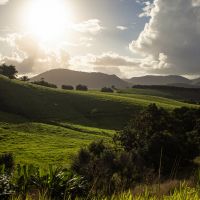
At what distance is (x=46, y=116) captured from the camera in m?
128

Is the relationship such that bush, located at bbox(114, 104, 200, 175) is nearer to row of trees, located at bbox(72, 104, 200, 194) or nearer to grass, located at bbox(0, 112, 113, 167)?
row of trees, located at bbox(72, 104, 200, 194)

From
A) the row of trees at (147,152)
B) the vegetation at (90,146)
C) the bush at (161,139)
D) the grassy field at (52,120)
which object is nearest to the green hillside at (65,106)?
the grassy field at (52,120)

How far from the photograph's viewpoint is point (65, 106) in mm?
142250

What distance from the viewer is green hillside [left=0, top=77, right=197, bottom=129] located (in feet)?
418

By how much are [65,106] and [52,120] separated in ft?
63.7

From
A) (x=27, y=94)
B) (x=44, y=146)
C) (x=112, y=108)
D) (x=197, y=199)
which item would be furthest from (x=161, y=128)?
(x=27, y=94)

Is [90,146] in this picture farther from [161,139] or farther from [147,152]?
[161,139]

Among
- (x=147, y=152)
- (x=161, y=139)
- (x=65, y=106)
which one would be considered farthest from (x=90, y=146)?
(x=65, y=106)

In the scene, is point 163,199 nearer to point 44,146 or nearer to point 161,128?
point 161,128

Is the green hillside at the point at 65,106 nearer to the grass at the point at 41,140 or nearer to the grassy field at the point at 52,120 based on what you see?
the grassy field at the point at 52,120

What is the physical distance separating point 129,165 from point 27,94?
10783 centimetres

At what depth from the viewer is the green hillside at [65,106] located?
12738 cm

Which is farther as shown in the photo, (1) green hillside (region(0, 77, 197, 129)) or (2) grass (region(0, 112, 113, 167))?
(1) green hillside (region(0, 77, 197, 129))

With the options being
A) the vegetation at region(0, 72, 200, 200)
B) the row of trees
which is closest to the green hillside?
the vegetation at region(0, 72, 200, 200)
